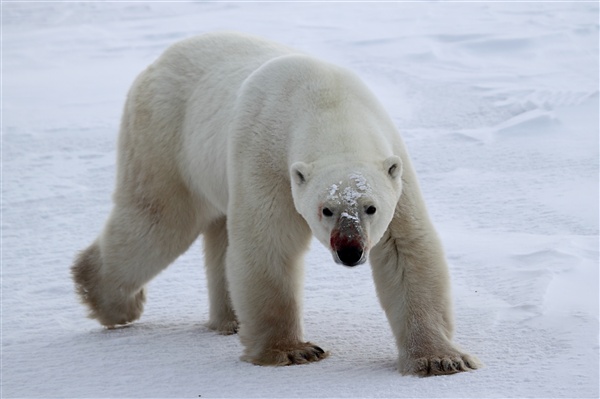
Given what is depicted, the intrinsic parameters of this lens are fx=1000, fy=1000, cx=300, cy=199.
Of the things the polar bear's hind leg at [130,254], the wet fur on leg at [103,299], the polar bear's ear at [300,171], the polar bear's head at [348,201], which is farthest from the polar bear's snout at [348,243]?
the wet fur on leg at [103,299]

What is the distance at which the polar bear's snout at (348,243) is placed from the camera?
132 inches

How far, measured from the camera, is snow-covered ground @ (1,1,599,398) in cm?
398

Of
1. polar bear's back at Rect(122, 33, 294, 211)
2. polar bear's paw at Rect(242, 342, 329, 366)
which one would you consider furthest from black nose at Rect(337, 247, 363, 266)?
polar bear's back at Rect(122, 33, 294, 211)

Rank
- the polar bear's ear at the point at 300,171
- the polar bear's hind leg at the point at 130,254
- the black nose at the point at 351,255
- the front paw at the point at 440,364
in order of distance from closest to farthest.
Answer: the black nose at the point at 351,255
the polar bear's ear at the point at 300,171
the front paw at the point at 440,364
the polar bear's hind leg at the point at 130,254

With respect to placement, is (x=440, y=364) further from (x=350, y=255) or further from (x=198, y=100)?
(x=198, y=100)

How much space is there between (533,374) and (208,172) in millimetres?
1717

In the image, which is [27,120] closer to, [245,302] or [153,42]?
[153,42]

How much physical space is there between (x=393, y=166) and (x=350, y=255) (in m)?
0.43

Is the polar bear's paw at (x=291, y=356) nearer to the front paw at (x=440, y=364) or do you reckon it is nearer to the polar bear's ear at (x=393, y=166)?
the front paw at (x=440, y=364)

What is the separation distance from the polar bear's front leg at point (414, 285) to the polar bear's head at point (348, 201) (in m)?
0.27

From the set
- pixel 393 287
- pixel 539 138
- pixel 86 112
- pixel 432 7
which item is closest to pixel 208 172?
pixel 393 287

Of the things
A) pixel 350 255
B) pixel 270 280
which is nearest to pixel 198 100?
pixel 270 280

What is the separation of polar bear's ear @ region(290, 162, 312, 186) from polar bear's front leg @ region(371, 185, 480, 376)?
478 mm

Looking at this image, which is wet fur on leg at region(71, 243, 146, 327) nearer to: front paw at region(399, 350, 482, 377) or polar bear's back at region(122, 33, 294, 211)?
polar bear's back at region(122, 33, 294, 211)
